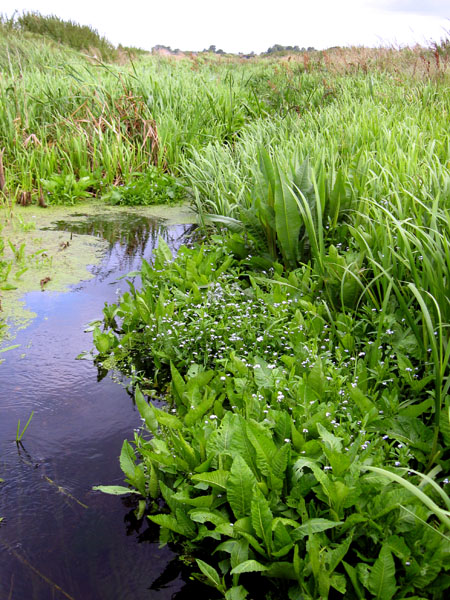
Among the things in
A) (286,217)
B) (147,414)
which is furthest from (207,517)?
(286,217)

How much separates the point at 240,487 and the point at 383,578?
0.48 metres

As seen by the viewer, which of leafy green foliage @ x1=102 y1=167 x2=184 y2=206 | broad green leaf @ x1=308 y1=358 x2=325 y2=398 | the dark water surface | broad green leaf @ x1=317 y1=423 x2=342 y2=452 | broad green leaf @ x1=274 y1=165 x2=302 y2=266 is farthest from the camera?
leafy green foliage @ x1=102 y1=167 x2=184 y2=206

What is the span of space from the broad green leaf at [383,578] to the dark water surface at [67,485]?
0.57 metres

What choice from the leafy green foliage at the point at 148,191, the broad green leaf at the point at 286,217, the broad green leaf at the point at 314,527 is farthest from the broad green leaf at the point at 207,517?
the leafy green foliage at the point at 148,191

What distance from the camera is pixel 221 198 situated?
4.64 meters

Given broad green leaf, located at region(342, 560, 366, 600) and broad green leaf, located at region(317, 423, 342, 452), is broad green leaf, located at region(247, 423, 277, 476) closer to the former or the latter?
broad green leaf, located at region(317, 423, 342, 452)

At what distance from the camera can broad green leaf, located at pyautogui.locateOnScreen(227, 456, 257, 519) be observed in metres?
1.66

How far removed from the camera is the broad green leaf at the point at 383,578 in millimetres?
1444

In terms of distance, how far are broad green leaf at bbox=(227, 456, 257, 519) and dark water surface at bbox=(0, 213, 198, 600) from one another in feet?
0.94

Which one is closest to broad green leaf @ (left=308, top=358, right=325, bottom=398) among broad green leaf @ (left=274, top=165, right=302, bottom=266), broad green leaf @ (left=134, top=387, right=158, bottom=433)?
broad green leaf @ (left=134, top=387, right=158, bottom=433)

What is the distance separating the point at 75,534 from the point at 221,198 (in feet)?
11.0

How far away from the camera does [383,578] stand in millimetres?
1448

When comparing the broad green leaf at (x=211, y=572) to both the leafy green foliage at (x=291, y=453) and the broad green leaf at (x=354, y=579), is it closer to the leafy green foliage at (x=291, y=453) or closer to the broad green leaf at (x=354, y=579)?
the leafy green foliage at (x=291, y=453)

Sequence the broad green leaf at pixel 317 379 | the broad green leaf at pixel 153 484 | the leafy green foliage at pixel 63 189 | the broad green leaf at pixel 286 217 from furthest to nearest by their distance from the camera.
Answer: the leafy green foliage at pixel 63 189 → the broad green leaf at pixel 286 217 → the broad green leaf at pixel 317 379 → the broad green leaf at pixel 153 484
